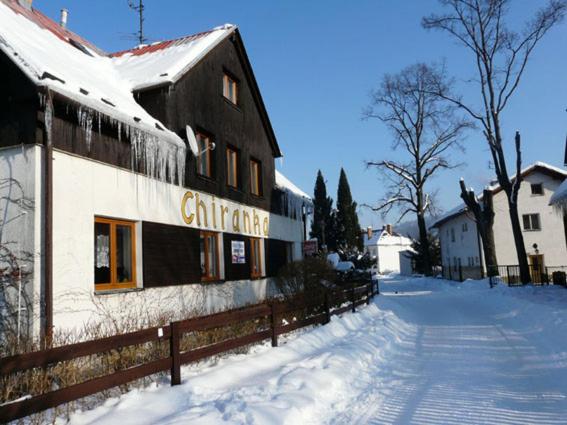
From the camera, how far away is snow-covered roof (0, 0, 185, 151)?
7461 millimetres

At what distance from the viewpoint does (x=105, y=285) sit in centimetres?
850

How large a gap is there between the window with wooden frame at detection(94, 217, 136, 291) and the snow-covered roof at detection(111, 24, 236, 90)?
12.4 ft

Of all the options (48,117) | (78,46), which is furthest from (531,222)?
(48,117)

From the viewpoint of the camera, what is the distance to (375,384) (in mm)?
6559

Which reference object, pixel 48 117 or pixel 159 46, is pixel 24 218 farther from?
pixel 159 46

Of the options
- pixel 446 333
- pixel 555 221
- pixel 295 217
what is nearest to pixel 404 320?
pixel 446 333

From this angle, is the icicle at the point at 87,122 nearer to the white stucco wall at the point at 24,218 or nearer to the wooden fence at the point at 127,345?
the white stucco wall at the point at 24,218

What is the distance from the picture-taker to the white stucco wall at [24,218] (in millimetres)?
7086

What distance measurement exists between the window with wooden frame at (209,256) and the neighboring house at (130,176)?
5cm

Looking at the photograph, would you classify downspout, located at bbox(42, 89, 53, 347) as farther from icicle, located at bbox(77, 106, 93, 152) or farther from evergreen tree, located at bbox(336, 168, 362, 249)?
evergreen tree, located at bbox(336, 168, 362, 249)

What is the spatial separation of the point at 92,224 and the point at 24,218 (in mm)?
1137

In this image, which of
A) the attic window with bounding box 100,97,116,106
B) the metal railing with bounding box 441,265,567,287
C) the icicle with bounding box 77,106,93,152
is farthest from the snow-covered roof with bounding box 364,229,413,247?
the icicle with bounding box 77,106,93,152

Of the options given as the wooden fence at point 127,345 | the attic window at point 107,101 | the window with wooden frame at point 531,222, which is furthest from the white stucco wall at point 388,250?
the attic window at point 107,101

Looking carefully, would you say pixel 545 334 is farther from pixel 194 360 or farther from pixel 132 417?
pixel 132 417
